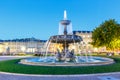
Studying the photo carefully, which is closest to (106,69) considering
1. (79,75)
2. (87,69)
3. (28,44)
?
(87,69)

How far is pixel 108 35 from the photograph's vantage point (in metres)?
51.3

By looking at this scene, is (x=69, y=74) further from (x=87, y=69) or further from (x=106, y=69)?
(x=106, y=69)

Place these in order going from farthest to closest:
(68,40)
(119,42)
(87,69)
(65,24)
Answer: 1. (119,42)
2. (65,24)
3. (68,40)
4. (87,69)

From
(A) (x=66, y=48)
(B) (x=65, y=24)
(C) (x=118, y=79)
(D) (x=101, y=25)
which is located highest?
(D) (x=101, y=25)

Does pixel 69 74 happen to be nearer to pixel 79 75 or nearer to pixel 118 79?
pixel 79 75

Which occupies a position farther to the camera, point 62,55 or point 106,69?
point 62,55

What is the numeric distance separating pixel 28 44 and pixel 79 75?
4214 inches

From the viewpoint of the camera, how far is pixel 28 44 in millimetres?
119875

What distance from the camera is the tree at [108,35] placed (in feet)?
167

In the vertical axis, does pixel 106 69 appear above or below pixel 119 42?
below

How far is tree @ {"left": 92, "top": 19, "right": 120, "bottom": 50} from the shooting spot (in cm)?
5084

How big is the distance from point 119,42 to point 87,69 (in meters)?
36.8

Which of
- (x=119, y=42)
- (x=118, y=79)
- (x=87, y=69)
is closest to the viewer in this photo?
(x=118, y=79)

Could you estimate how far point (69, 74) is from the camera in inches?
570
